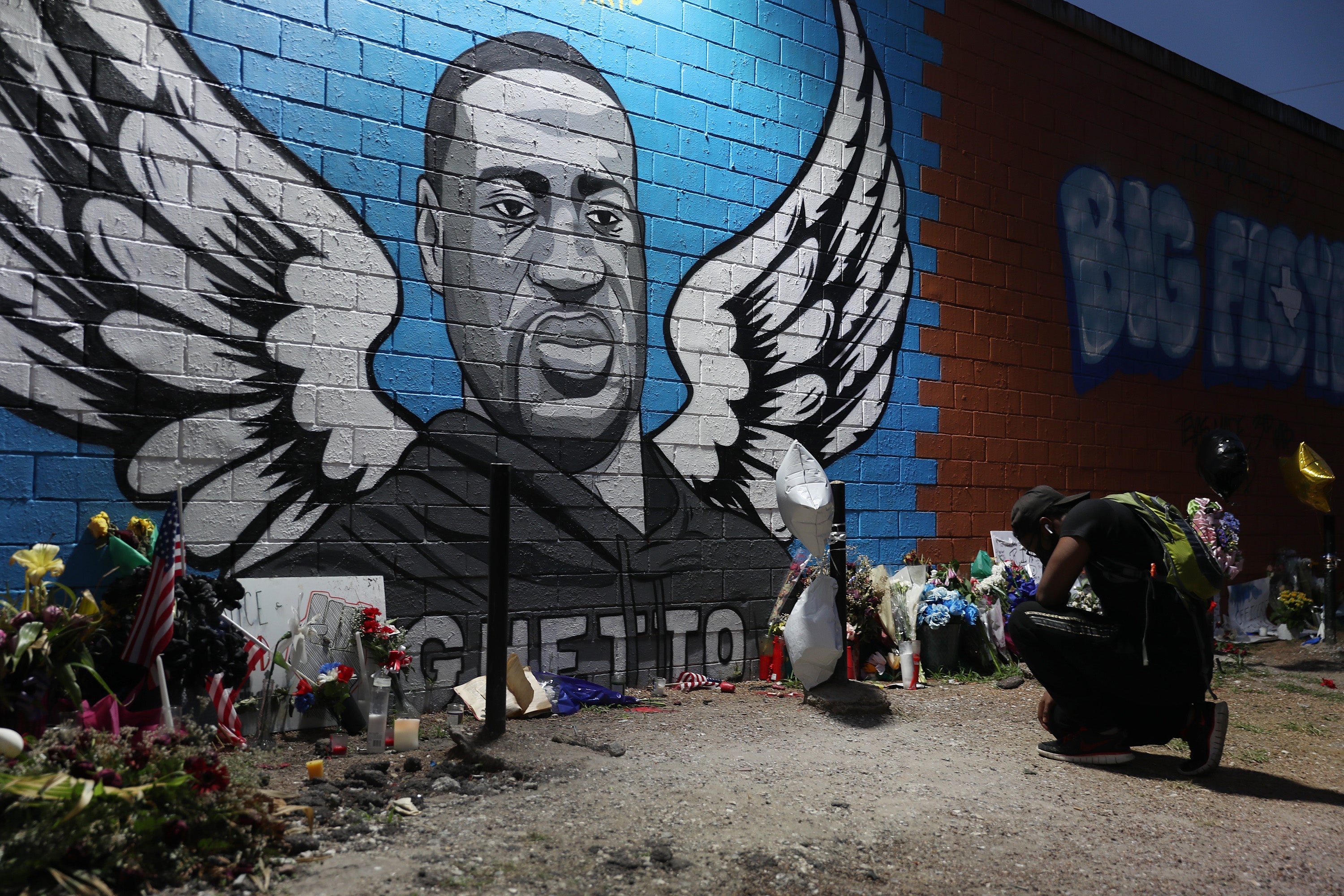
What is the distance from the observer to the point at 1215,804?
342 cm

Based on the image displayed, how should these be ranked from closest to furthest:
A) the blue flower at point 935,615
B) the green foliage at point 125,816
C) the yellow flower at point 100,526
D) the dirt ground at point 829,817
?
the green foliage at point 125,816 → the dirt ground at point 829,817 → the yellow flower at point 100,526 → the blue flower at point 935,615

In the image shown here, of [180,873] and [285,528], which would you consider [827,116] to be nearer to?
[285,528]

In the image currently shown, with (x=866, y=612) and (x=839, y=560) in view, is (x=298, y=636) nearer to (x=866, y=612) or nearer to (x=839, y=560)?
(x=839, y=560)

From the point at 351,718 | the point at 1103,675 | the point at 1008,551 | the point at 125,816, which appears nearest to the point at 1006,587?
the point at 1008,551

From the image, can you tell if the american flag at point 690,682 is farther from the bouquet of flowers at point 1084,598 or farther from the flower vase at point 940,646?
the bouquet of flowers at point 1084,598

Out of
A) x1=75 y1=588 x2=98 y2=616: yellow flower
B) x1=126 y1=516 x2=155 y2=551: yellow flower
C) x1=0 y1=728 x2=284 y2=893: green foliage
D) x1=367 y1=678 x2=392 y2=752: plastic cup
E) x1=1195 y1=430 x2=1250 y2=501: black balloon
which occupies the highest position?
x1=1195 y1=430 x2=1250 y2=501: black balloon

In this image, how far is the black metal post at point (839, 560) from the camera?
490 cm

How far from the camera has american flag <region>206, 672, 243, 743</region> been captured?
3732mm

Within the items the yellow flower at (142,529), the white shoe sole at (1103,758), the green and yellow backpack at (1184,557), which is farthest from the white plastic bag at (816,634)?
the yellow flower at (142,529)

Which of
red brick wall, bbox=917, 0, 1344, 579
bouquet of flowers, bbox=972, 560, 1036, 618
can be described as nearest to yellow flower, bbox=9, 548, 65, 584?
red brick wall, bbox=917, 0, 1344, 579

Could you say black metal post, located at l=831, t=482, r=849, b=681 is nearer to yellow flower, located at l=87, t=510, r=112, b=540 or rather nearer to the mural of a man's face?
the mural of a man's face

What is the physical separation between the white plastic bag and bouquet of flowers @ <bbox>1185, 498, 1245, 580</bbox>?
3.52 metres

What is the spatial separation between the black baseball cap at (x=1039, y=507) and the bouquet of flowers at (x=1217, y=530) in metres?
3.36

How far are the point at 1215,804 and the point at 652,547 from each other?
300 centimetres
